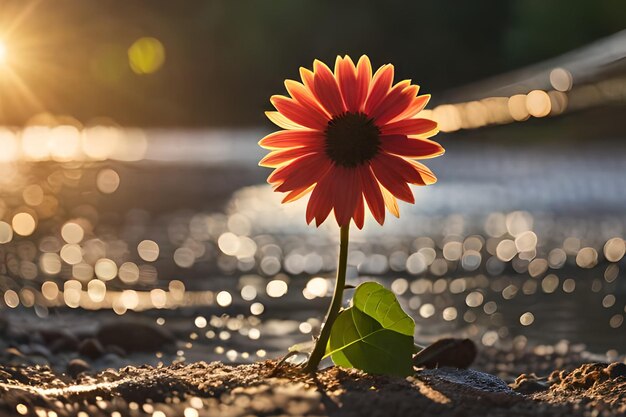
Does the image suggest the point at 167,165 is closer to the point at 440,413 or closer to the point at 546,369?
the point at 546,369

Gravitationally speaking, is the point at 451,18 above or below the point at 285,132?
above

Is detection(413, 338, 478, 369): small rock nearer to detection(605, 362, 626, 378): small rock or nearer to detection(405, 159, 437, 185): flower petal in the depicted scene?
detection(605, 362, 626, 378): small rock

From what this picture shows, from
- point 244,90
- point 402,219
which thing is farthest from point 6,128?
point 402,219

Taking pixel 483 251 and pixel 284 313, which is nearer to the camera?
pixel 284 313

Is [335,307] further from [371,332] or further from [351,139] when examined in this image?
[351,139]

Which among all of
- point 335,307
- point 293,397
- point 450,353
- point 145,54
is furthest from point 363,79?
point 145,54

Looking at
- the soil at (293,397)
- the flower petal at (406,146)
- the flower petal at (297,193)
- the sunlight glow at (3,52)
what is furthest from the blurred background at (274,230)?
the flower petal at (406,146)

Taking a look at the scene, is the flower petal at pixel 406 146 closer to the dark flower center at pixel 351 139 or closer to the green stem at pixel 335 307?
the dark flower center at pixel 351 139
